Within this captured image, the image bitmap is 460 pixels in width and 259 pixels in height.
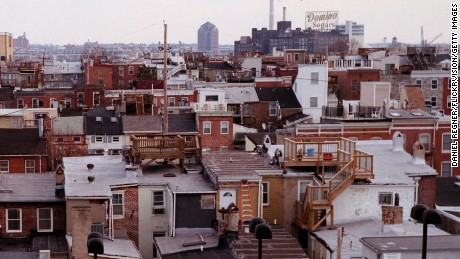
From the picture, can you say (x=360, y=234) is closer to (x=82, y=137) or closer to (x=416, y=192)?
(x=416, y=192)

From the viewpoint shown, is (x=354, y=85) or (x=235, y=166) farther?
(x=354, y=85)

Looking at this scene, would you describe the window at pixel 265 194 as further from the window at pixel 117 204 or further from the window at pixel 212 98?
the window at pixel 212 98

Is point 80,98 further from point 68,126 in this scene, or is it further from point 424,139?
point 424,139

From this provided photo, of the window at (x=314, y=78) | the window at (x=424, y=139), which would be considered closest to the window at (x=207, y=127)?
the window at (x=314, y=78)

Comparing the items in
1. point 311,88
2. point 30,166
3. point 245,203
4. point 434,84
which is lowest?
point 30,166

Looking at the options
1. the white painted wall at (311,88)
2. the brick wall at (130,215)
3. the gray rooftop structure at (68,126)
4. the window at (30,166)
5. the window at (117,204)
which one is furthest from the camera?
the white painted wall at (311,88)

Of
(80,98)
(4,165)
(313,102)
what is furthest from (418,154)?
(80,98)

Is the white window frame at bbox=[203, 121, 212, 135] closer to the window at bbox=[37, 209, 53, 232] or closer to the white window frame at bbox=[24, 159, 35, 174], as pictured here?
the white window frame at bbox=[24, 159, 35, 174]

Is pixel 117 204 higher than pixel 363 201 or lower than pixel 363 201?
lower
